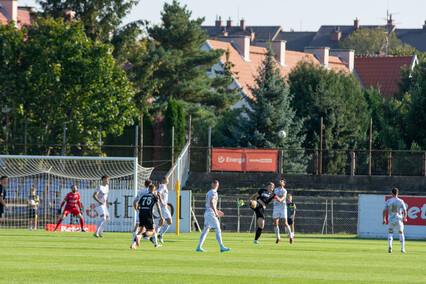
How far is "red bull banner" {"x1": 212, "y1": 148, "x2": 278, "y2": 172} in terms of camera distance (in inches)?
1582

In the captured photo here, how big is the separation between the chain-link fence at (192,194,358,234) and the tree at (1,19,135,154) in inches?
279

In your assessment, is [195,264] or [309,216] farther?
[309,216]

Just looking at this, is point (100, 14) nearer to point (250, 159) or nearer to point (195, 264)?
point (250, 159)

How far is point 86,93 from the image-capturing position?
40094mm

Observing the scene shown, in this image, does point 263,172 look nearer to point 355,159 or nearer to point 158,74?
point 355,159

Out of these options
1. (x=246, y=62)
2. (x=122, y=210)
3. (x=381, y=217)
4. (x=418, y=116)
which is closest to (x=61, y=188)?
(x=122, y=210)

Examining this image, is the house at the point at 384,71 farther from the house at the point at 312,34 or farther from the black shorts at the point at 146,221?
the black shorts at the point at 146,221

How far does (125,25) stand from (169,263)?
33.6 metres

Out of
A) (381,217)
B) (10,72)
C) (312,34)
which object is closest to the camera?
(381,217)

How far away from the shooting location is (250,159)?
132 feet

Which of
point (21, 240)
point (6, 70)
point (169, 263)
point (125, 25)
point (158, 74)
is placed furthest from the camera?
→ point (158, 74)

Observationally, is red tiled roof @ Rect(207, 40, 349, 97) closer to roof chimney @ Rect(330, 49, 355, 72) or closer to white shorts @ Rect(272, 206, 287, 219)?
roof chimney @ Rect(330, 49, 355, 72)

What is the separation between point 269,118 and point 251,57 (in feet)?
99.3

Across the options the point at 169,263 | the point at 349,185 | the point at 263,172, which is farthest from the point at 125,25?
the point at 169,263
